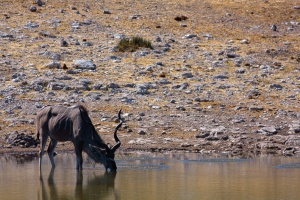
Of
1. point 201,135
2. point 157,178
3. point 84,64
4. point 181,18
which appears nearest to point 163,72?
point 84,64

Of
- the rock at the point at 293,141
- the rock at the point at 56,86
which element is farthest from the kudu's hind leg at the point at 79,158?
the rock at the point at 56,86

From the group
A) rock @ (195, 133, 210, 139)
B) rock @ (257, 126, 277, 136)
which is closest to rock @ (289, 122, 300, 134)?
rock @ (257, 126, 277, 136)

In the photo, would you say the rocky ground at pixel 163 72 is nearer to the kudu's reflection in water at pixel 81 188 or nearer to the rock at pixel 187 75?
the rock at pixel 187 75

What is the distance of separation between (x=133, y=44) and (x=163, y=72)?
3430 millimetres

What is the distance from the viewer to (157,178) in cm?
1441

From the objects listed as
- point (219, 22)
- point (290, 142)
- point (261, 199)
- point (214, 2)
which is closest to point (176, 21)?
point (219, 22)

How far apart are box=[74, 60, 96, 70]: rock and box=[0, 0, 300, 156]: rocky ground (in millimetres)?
40

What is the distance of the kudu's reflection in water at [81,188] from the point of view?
12656mm

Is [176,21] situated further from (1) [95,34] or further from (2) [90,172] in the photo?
(2) [90,172]

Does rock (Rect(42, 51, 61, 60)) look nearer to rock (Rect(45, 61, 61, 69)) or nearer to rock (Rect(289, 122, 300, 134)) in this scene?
rock (Rect(45, 61, 61, 69))

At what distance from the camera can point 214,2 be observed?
37.8 m

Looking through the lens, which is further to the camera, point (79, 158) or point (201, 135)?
point (201, 135)

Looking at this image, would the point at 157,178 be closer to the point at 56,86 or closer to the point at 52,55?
the point at 56,86

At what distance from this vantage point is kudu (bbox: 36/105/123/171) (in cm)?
1579
